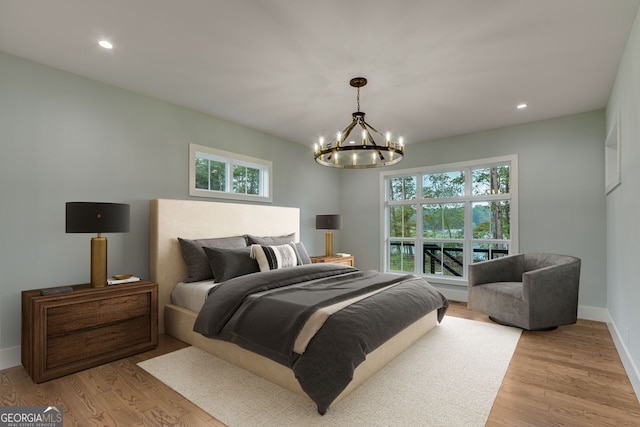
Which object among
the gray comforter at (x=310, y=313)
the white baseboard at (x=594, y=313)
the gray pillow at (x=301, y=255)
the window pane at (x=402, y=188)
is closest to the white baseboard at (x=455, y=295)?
the white baseboard at (x=594, y=313)

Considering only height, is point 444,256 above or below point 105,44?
below

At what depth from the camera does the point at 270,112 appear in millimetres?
4141

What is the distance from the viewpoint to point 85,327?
270cm

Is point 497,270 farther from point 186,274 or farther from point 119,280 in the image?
point 119,280

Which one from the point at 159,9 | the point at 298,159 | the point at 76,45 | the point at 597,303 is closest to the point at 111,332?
the point at 76,45

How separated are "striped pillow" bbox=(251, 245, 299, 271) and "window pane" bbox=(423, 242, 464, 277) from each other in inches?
106

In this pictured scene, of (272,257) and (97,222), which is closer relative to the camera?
(97,222)

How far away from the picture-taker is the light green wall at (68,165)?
2758mm

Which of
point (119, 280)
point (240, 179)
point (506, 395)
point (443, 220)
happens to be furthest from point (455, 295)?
point (119, 280)

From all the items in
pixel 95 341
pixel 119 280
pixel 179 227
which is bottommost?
pixel 95 341

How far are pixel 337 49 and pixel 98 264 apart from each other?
9.03ft

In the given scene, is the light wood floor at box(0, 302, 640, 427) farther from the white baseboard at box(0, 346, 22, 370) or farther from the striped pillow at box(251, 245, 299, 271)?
the striped pillow at box(251, 245, 299, 271)

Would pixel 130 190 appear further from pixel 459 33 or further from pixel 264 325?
pixel 459 33

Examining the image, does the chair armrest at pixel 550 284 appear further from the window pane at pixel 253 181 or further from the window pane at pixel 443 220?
the window pane at pixel 253 181
